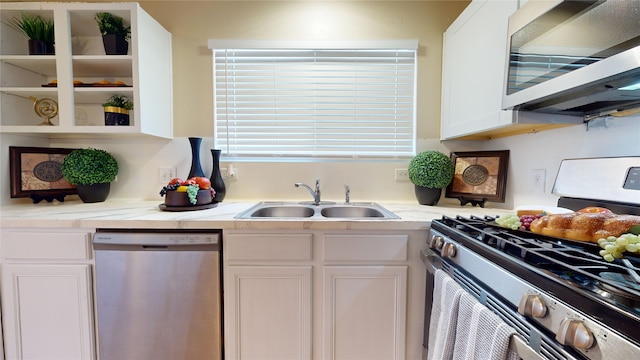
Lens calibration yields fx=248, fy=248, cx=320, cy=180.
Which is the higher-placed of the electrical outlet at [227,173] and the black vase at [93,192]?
the electrical outlet at [227,173]

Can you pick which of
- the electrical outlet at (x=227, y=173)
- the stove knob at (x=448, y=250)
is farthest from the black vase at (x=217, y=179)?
the stove knob at (x=448, y=250)

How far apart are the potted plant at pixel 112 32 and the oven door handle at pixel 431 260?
7.16 ft

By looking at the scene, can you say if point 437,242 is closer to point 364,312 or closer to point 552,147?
point 364,312

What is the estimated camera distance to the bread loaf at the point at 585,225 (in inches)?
29.3

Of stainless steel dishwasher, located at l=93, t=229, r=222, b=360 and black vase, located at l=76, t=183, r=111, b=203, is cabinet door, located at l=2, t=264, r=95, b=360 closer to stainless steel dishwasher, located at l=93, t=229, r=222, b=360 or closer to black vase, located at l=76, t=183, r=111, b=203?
stainless steel dishwasher, located at l=93, t=229, r=222, b=360

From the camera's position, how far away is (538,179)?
135cm

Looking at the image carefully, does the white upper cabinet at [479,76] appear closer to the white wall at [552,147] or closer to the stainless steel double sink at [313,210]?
the white wall at [552,147]

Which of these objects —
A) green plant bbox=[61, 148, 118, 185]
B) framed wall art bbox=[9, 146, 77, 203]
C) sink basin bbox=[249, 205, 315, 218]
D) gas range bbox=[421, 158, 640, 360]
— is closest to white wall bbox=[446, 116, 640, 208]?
gas range bbox=[421, 158, 640, 360]

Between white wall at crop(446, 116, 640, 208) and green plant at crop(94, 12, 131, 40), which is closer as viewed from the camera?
white wall at crop(446, 116, 640, 208)

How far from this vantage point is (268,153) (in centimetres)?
189

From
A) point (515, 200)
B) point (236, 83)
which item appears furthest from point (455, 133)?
point (236, 83)

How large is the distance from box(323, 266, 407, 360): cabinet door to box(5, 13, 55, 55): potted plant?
223cm

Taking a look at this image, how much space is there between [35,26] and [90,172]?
3.13 ft

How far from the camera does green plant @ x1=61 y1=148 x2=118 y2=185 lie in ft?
5.32
